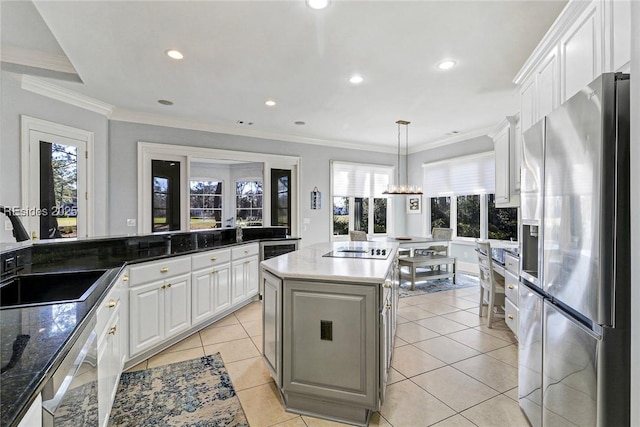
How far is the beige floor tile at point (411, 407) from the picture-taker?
6.48ft

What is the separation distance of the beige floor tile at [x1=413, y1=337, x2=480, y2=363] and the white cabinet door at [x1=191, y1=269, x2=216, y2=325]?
2186 millimetres

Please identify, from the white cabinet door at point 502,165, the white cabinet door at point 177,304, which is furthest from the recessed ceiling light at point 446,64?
the white cabinet door at point 177,304

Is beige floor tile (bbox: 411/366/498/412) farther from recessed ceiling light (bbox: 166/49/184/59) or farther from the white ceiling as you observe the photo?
recessed ceiling light (bbox: 166/49/184/59)

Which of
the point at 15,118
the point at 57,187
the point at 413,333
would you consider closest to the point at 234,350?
the point at 413,333

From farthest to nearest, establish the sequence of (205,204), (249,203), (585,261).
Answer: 1. (249,203)
2. (205,204)
3. (585,261)

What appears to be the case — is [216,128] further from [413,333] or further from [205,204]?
[413,333]

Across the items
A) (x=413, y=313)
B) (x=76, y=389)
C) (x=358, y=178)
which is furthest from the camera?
(x=358, y=178)

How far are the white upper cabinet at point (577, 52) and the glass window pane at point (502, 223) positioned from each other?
3611 millimetres

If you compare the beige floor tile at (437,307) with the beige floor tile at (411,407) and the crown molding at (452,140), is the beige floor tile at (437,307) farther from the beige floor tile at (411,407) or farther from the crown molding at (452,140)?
the crown molding at (452,140)

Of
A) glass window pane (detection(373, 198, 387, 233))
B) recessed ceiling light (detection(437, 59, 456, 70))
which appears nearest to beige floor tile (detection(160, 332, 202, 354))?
recessed ceiling light (detection(437, 59, 456, 70))

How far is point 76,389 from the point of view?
1134mm

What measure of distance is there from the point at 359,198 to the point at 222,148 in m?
3.31

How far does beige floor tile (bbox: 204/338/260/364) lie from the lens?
2.81m

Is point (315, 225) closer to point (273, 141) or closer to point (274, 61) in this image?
point (273, 141)
